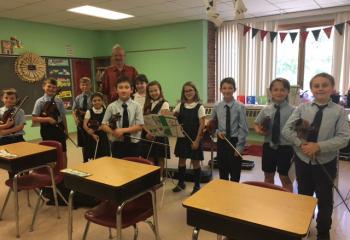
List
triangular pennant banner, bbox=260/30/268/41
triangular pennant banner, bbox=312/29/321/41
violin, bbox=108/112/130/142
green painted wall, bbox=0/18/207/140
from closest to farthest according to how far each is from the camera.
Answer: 1. violin, bbox=108/112/130/142
2. triangular pennant banner, bbox=312/29/321/41
3. triangular pennant banner, bbox=260/30/268/41
4. green painted wall, bbox=0/18/207/140

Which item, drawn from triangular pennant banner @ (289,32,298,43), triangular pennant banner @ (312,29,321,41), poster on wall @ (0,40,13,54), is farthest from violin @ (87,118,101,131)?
triangular pennant banner @ (312,29,321,41)

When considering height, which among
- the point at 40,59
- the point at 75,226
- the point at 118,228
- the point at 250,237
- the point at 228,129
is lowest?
the point at 75,226

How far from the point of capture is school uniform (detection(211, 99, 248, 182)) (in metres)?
2.78

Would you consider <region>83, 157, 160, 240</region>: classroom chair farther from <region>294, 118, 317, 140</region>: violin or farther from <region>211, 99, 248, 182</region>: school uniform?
<region>294, 118, 317, 140</region>: violin

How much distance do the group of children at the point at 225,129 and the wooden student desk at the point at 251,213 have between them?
2.21 ft

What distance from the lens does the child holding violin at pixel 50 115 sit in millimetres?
3445

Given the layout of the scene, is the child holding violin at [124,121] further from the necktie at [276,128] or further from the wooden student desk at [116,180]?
the necktie at [276,128]

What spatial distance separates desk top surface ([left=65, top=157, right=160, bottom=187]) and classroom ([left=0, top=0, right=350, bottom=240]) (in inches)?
0.6

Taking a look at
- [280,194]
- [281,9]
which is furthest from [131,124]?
[281,9]

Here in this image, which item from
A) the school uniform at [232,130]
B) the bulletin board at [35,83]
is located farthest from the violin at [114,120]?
the bulletin board at [35,83]

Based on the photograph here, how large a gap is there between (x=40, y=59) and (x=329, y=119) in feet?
18.8

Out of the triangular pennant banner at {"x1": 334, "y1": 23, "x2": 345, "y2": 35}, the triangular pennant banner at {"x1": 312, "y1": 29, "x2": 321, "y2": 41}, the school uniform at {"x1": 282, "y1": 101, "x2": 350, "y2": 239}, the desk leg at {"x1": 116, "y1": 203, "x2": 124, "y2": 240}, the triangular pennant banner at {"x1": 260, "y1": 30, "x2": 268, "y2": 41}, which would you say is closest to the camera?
the desk leg at {"x1": 116, "y1": 203, "x2": 124, "y2": 240}

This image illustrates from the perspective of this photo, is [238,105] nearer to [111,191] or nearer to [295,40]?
[111,191]

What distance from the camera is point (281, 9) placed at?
5.10 m
